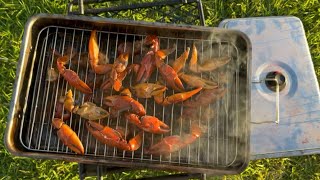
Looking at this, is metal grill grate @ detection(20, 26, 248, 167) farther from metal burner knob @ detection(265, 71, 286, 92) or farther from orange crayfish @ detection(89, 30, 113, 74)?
metal burner knob @ detection(265, 71, 286, 92)

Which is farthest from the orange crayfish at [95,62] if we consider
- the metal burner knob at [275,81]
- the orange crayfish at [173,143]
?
the metal burner knob at [275,81]

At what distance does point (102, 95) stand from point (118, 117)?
0.77 ft

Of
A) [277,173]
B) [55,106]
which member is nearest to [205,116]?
[55,106]

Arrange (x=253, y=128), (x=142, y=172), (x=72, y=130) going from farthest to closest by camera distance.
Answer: (x=142, y=172) < (x=253, y=128) < (x=72, y=130)

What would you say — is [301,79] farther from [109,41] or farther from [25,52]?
[25,52]

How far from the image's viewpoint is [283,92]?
12.5 feet

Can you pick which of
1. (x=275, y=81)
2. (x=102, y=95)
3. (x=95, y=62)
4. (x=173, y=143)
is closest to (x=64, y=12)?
(x=95, y=62)

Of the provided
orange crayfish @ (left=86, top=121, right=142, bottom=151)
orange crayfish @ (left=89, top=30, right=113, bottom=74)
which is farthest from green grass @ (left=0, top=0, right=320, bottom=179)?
orange crayfish @ (left=89, top=30, right=113, bottom=74)

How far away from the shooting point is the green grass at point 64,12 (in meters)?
4.13

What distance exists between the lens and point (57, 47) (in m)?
3.22

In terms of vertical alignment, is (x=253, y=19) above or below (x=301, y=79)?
above

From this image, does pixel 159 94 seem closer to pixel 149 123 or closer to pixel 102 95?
pixel 149 123

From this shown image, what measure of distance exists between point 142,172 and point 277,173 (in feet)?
5.22

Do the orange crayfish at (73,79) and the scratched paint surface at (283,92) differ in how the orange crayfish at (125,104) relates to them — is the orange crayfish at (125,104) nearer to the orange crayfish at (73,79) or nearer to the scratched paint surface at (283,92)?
the orange crayfish at (73,79)
